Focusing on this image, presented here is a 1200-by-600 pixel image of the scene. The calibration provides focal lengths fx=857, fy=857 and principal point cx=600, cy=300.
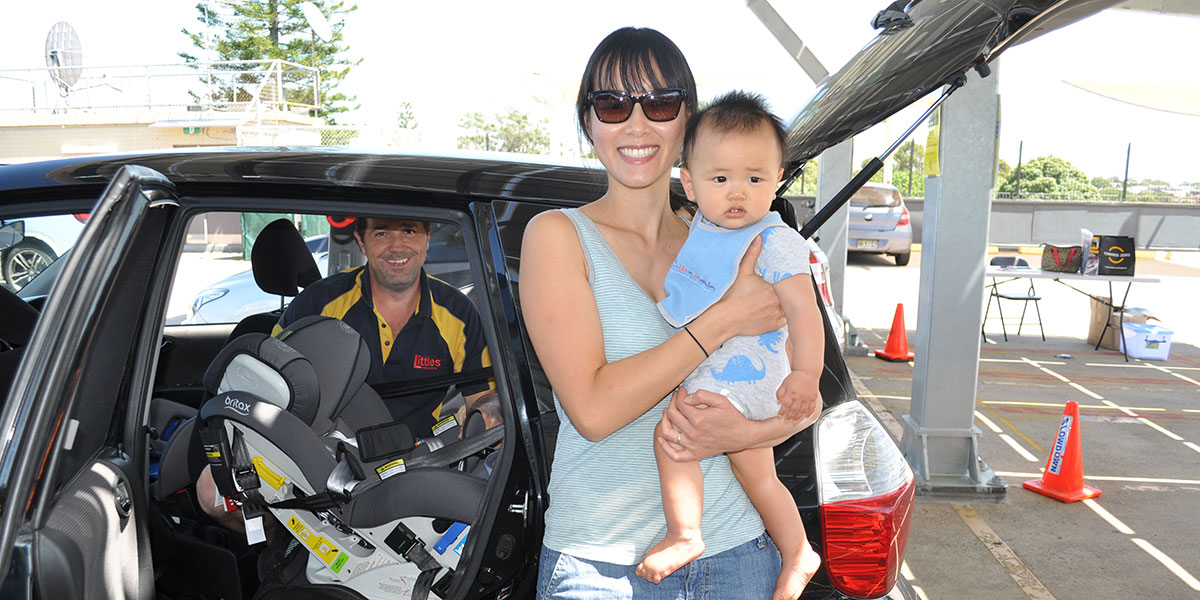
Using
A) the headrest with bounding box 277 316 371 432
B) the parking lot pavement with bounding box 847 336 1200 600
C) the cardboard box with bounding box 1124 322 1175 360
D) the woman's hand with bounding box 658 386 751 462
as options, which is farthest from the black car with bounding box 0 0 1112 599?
the cardboard box with bounding box 1124 322 1175 360

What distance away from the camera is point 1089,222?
22.7 m

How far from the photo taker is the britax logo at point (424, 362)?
10.2ft

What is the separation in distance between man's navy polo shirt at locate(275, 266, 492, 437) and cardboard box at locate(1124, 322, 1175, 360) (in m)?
8.63

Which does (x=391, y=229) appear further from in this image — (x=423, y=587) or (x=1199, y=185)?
(x=1199, y=185)

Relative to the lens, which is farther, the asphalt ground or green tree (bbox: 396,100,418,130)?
green tree (bbox: 396,100,418,130)

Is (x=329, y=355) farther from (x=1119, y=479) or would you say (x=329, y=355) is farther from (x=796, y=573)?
(x=1119, y=479)

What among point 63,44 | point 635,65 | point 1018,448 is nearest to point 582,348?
point 635,65

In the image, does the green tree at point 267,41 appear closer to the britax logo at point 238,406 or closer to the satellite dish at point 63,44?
the satellite dish at point 63,44

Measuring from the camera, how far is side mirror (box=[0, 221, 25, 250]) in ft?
9.35

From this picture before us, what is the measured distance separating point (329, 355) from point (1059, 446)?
4.62m

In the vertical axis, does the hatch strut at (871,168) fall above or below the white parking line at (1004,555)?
above

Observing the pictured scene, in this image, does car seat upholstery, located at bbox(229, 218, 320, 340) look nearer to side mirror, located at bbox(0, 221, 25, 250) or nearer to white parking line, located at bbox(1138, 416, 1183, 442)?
side mirror, located at bbox(0, 221, 25, 250)

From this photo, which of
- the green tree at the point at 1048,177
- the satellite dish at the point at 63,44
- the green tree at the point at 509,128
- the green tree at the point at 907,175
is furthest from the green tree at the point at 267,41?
the green tree at the point at 1048,177

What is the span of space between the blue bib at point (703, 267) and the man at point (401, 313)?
1630 mm
